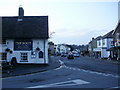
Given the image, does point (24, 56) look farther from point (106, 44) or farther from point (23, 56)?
point (106, 44)

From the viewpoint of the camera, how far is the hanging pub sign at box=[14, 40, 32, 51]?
29.2 m

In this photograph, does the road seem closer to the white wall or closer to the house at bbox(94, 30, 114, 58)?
the white wall

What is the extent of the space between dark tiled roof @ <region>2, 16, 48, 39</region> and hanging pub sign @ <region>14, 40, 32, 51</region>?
0.88m

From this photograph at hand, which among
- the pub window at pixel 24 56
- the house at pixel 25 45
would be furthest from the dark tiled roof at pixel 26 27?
the pub window at pixel 24 56

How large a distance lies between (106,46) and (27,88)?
47765 millimetres

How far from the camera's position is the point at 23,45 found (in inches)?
1151

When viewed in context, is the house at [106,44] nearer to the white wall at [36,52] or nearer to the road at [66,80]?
the white wall at [36,52]

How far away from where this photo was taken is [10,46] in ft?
96.2

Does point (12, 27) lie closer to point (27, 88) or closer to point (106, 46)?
point (27, 88)

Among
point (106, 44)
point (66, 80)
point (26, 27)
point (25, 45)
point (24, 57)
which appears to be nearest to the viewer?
point (66, 80)

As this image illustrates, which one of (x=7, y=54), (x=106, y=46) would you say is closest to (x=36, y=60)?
(x=7, y=54)

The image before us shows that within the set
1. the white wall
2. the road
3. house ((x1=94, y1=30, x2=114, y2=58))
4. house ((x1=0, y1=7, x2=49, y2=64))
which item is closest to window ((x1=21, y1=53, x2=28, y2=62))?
house ((x1=0, y1=7, x2=49, y2=64))

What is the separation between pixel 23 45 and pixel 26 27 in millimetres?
3936

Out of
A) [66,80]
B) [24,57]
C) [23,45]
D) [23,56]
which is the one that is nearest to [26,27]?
[23,45]
